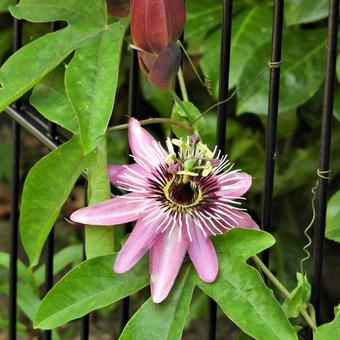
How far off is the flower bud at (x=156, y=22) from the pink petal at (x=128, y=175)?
172 mm

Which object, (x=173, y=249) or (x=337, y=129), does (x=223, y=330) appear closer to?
(x=337, y=129)

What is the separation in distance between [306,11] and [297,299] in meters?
0.87

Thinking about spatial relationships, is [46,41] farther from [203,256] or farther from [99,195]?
[203,256]

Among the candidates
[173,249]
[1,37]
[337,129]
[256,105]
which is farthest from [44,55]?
[1,37]

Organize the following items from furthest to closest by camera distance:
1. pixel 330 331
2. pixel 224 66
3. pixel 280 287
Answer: pixel 224 66
pixel 280 287
pixel 330 331

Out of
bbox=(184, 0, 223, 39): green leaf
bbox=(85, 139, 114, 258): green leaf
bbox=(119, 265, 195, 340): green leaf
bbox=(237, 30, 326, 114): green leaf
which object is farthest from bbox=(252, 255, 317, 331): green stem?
bbox=(184, 0, 223, 39): green leaf

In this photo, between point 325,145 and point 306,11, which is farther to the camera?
point 306,11

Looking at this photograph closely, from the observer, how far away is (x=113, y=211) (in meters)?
1.47

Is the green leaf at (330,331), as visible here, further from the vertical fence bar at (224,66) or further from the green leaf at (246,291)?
the vertical fence bar at (224,66)

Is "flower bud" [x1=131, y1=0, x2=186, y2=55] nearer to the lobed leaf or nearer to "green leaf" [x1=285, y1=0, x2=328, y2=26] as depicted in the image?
the lobed leaf

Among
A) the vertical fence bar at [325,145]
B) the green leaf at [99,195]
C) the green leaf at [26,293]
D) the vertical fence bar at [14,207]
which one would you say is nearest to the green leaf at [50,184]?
the green leaf at [99,195]

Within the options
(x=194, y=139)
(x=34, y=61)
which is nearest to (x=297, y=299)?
(x=194, y=139)

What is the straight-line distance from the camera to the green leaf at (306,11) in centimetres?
213

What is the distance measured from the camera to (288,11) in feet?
7.09
